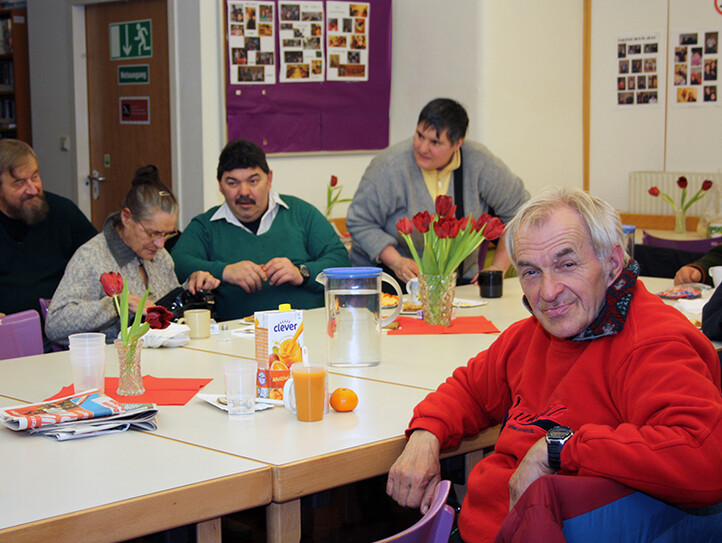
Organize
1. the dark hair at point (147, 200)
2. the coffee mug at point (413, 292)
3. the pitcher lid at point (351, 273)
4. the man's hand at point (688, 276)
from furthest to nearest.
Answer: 1. the man's hand at point (688, 276)
2. the coffee mug at point (413, 292)
3. the dark hair at point (147, 200)
4. the pitcher lid at point (351, 273)

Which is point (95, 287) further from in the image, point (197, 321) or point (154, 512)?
point (154, 512)

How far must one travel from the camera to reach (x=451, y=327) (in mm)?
2996

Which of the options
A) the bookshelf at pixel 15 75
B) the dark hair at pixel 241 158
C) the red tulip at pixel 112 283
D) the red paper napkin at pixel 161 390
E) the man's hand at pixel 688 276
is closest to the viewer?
the red paper napkin at pixel 161 390

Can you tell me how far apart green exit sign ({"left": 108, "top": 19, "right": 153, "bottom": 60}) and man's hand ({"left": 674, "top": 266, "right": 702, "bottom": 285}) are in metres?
3.75

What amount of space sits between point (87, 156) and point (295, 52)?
6.08ft

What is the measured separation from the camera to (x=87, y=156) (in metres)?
6.55

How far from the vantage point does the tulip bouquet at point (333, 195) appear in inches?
229

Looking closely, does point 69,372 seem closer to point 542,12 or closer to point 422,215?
point 422,215

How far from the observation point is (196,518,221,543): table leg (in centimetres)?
163

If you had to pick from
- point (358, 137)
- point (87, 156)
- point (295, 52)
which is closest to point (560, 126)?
point (358, 137)

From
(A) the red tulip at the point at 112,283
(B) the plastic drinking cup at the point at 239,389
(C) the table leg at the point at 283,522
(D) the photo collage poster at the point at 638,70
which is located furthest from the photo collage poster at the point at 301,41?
(C) the table leg at the point at 283,522

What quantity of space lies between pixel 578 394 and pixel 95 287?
2.00 m

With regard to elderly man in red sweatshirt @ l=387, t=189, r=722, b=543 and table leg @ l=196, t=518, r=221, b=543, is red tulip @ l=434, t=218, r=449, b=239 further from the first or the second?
table leg @ l=196, t=518, r=221, b=543

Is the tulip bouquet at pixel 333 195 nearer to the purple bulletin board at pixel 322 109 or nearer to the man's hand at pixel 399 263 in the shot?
the purple bulletin board at pixel 322 109
